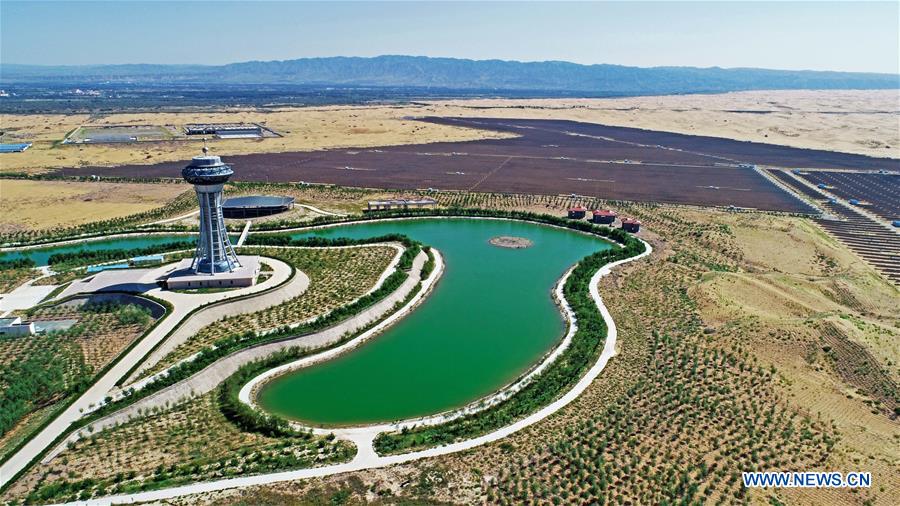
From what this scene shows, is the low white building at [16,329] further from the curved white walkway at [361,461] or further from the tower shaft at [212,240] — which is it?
the curved white walkway at [361,461]

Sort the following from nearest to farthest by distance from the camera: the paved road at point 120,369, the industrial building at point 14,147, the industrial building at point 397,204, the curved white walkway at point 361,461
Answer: the curved white walkway at point 361,461 → the paved road at point 120,369 → the industrial building at point 397,204 → the industrial building at point 14,147

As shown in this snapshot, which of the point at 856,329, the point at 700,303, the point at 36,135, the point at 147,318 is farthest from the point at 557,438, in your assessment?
the point at 36,135

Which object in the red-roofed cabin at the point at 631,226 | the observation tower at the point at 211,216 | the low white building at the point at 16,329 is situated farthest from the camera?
the red-roofed cabin at the point at 631,226

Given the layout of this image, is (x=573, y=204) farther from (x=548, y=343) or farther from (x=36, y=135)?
(x=36, y=135)

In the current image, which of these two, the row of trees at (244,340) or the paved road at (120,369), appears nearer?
the paved road at (120,369)

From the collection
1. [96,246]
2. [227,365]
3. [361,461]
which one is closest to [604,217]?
→ [227,365]

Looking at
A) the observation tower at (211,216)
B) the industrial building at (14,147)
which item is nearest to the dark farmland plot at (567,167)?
the industrial building at (14,147)

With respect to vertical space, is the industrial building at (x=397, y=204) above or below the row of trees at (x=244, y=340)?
above
